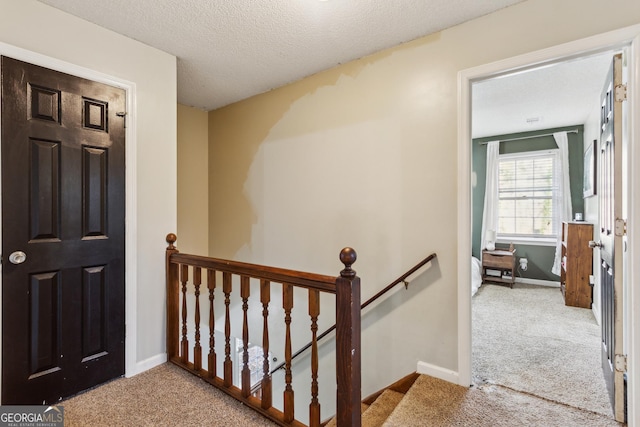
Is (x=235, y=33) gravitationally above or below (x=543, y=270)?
above

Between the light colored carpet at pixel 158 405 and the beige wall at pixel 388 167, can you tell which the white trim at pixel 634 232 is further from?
the light colored carpet at pixel 158 405

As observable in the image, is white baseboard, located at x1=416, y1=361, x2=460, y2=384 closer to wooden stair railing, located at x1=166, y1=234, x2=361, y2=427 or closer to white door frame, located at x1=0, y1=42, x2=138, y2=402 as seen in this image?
wooden stair railing, located at x1=166, y1=234, x2=361, y2=427

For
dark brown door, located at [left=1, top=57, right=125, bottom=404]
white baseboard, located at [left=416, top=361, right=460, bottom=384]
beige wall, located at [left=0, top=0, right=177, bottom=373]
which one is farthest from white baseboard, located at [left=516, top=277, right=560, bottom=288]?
dark brown door, located at [left=1, top=57, right=125, bottom=404]

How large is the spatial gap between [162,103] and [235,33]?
2.55 ft

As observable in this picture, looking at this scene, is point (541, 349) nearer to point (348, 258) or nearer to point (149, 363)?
point (348, 258)

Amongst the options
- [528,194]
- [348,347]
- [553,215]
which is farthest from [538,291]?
[348,347]

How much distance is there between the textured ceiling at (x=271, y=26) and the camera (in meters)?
1.91

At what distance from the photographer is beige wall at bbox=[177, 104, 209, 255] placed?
3.73 meters

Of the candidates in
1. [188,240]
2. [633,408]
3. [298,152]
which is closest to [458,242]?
[633,408]

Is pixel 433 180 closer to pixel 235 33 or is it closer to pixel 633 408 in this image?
pixel 633 408

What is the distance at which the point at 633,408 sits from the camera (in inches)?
62.2

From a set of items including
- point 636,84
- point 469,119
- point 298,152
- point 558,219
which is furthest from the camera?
point 558,219

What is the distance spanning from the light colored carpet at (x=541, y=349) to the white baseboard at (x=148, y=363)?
2293mm

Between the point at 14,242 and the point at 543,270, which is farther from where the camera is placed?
the point at 543,270
